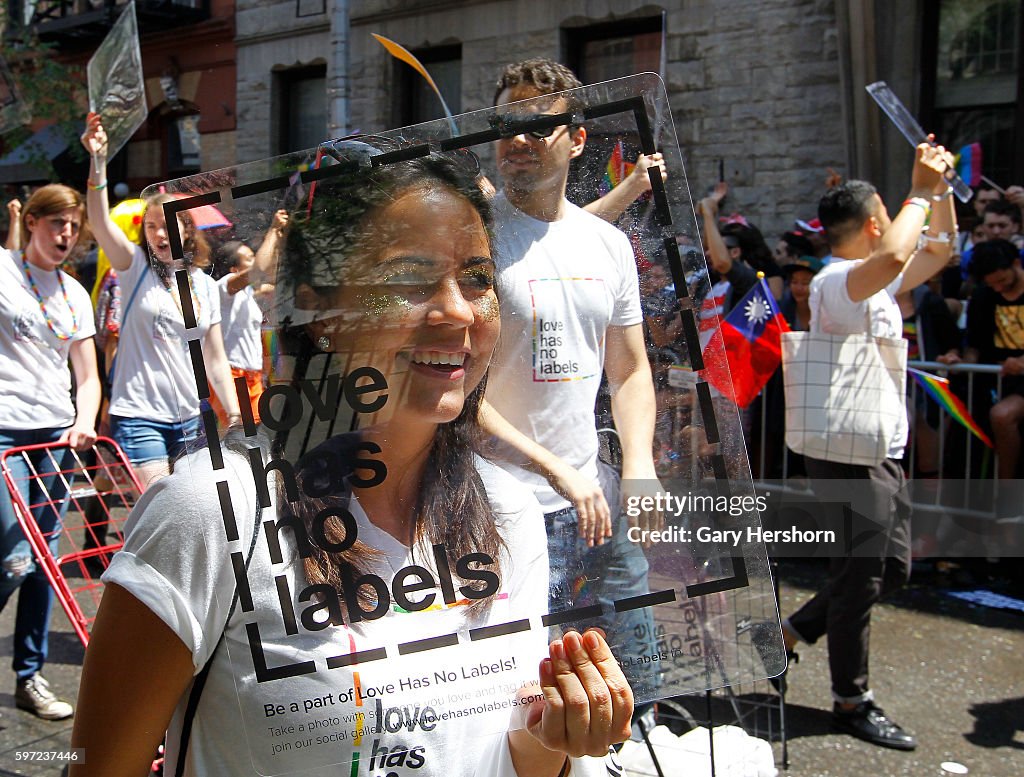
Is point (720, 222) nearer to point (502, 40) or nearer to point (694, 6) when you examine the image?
point (694, 6)

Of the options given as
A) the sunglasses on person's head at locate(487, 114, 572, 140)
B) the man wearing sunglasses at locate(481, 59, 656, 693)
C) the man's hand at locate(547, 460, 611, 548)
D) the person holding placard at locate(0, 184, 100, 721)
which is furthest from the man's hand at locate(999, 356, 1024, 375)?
the sunglasses on person's head at locate(487, 114, 572, 140)

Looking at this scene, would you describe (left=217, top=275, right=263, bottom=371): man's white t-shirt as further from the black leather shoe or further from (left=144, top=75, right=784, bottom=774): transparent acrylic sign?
the black leather shoe

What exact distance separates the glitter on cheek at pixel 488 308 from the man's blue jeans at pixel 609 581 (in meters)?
0.26

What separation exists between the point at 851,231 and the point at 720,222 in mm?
5100

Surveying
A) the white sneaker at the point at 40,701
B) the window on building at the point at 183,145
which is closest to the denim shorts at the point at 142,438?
the white sneaker at the point at 40,701

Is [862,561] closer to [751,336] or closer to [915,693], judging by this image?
[915,693]

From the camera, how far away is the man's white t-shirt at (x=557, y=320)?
4.55 ft

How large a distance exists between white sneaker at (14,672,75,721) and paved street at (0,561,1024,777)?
5 cm

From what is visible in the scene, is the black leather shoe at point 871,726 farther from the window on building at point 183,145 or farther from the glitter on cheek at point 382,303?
the window on building at point 183,145

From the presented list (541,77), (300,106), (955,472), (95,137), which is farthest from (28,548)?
(300,106)

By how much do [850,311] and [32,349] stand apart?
3330 mm

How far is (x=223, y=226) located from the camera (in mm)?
1291

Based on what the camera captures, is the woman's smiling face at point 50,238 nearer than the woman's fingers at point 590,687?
No

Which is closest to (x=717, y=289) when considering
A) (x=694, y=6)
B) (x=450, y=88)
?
(x=694, y=6)
